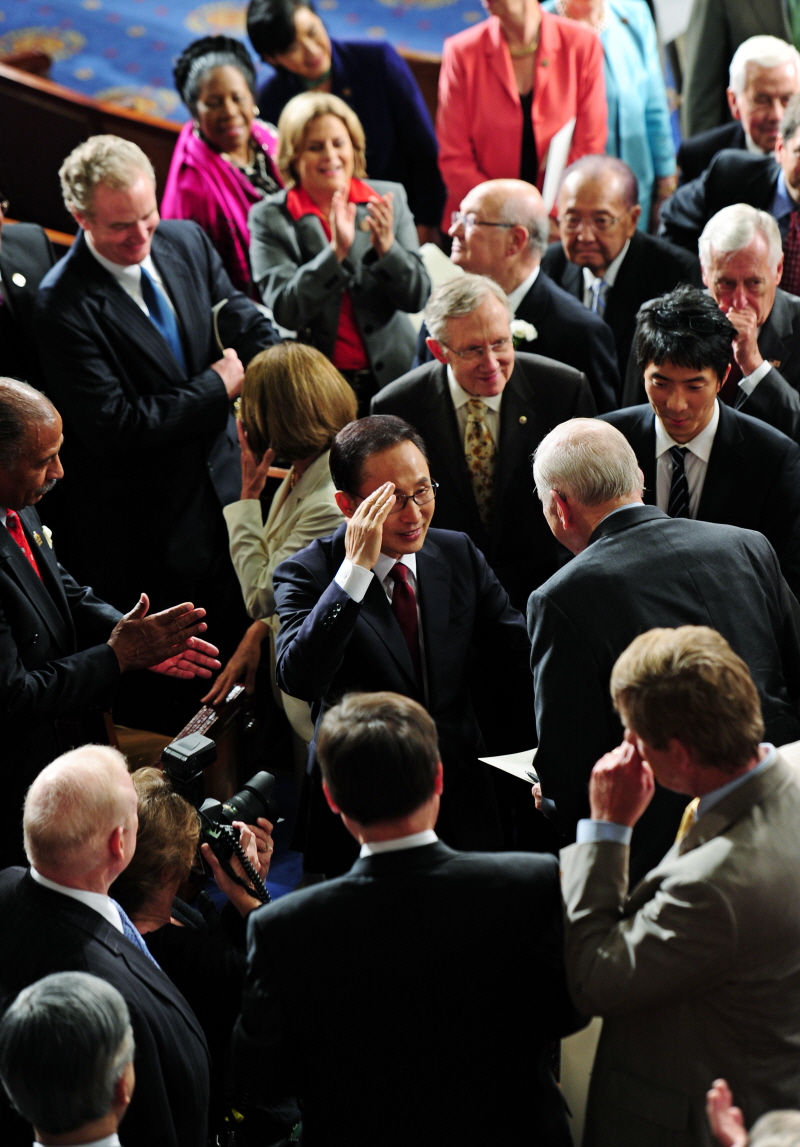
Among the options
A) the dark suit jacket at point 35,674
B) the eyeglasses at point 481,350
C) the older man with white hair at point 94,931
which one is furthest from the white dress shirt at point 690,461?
the older man with white hair at point 94,931

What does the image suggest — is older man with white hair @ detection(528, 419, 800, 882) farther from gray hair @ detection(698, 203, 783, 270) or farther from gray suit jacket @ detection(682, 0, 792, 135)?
gray suit jacket @ detection(682, 0, 792, 135)

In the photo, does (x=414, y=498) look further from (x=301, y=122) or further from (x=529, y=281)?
(x=301, y=122)

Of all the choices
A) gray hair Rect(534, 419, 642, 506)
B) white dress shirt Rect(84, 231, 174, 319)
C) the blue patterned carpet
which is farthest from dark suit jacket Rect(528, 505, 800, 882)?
the blue patterned carpet

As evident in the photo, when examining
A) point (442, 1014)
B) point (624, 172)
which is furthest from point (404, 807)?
point (624, 172)

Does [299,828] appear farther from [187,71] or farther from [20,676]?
[187,71]

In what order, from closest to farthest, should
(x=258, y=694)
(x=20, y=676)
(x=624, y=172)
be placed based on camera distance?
1. (x=20, y=676)
2. (x=258, y=694)
3. (x=624, y=172)

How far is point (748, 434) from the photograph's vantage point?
3.22m

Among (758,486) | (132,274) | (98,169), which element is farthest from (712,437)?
(98,169)

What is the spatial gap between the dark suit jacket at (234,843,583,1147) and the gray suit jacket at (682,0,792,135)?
4431 millimetres

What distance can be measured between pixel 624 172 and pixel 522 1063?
11.3 feet

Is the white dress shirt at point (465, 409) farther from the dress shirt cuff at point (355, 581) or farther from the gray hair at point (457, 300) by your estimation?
the dress shirt cuff at point (355, 581)

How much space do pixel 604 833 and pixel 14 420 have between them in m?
1.81

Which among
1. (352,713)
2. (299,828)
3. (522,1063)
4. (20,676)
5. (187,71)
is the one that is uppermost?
(187,71)

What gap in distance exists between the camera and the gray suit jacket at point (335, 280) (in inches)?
165
